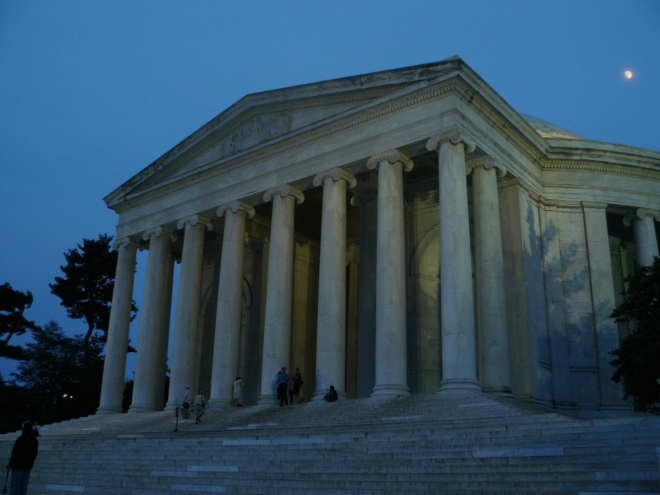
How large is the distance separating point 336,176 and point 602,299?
15680 mm

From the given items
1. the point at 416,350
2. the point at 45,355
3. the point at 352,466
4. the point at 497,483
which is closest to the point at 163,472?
the point at 352,466

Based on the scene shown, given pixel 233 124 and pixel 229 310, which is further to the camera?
pixel 233 124

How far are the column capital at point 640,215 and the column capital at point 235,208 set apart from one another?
2154cm

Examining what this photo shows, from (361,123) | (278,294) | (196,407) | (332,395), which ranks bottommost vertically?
(196,407)

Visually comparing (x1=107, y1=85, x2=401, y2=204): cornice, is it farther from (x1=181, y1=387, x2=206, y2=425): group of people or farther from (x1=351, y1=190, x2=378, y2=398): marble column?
(x1=181, y1=387, x2=206, y2=425): group of people

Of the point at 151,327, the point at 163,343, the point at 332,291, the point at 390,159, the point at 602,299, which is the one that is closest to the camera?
the point at 390,159

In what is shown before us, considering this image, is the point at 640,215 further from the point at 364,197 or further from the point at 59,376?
the point at 59,376

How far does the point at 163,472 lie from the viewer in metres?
22.1

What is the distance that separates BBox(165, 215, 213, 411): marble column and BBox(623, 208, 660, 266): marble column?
24767 millimetres

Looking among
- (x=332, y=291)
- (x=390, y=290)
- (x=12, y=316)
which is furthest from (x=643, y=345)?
(x=12, y=316)

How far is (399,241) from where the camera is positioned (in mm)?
30578

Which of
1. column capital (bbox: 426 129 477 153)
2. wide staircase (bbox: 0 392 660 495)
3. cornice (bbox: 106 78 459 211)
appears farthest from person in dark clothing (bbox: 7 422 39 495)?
cornice (bbox: 106 78 459 211)

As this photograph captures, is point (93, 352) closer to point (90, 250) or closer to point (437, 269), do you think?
point (90, 250)

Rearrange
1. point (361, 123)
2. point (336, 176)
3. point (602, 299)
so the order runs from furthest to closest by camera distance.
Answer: point (602, 299) → point (336, 176) → point (361, 123)
